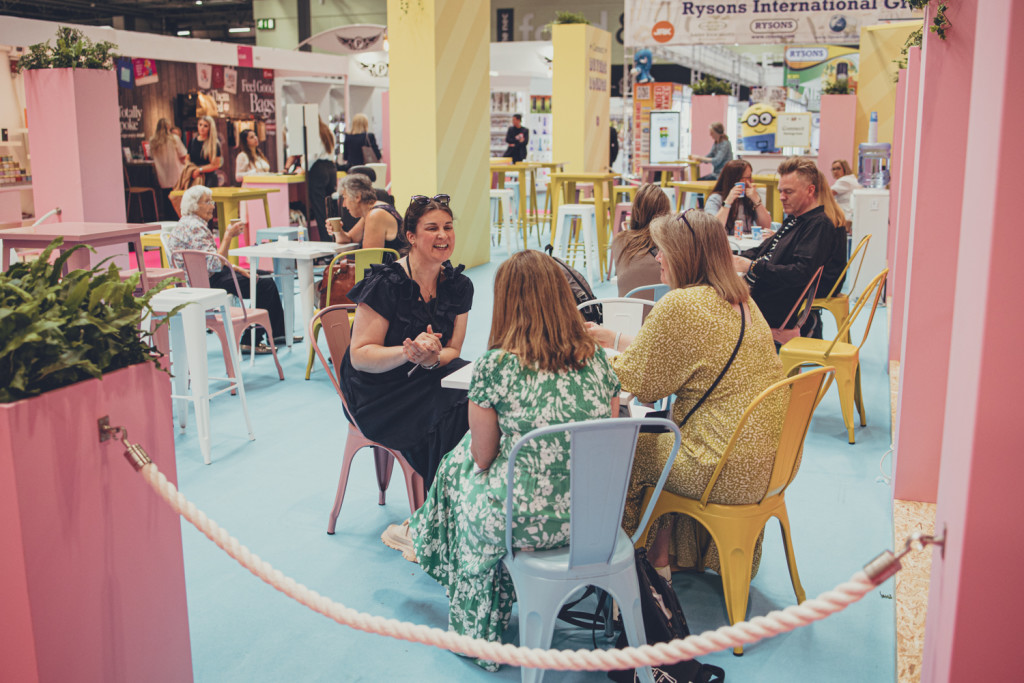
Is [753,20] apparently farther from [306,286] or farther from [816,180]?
[306,286]

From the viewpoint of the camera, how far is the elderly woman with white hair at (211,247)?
555 centimetres

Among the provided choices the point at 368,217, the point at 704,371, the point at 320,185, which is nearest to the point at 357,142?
the point at 320,185

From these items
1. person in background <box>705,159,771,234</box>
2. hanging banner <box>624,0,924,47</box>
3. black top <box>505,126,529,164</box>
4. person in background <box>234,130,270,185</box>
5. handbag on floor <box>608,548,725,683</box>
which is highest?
hanging banner <box>624,0,924,47</box>

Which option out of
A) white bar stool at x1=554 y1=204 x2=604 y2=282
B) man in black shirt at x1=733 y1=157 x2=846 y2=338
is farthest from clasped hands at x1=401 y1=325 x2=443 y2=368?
white bar stool at x1=554 y1=204 x2=604 y2=282

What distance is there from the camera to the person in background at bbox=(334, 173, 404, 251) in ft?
18.6

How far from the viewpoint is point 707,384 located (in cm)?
263

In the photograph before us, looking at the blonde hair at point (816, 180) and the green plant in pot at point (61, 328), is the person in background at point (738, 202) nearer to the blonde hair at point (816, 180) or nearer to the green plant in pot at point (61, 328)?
the blonde hair at point (816, 180)

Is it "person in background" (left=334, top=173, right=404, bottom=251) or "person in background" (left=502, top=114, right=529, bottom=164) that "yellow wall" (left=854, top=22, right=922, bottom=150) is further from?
"person in background" (left=334, top=173, right=404, bottom=251)

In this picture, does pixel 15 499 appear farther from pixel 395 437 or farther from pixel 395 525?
pixel 395 525

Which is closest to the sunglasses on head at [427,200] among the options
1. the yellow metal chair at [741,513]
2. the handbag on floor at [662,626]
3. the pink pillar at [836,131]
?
the yellow metal chair at [741,513]

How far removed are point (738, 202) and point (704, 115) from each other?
7.66 meters

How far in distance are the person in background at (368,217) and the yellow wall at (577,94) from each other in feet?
25.5

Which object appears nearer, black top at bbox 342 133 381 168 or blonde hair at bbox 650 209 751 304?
blonde hair at bbox 650 209 751 304

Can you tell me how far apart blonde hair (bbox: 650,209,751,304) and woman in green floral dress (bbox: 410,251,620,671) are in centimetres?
51
